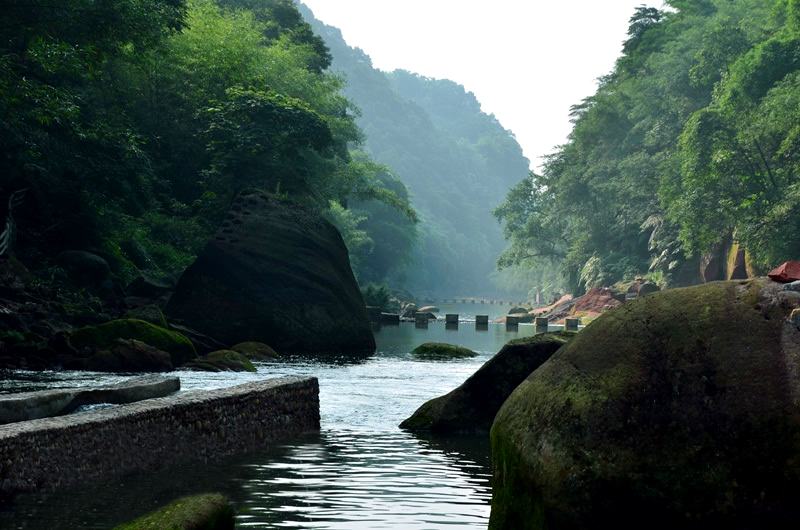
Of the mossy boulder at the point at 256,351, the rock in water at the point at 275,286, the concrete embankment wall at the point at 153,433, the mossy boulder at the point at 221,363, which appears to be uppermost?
the rock in water at the point at 275,286

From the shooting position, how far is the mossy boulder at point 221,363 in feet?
71.4

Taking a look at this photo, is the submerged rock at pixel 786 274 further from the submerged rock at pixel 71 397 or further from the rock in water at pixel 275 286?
the rock in water at pixel 275 286

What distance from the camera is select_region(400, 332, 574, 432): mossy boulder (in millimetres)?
14641

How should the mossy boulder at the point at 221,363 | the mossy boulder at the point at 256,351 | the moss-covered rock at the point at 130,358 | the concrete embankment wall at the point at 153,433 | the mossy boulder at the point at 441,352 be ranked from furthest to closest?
the mossy boulder at the point at 441,352 < the mossy boulder at the point at 256,351 < the mossy boulder at the point at 221,363 < the moss-covered rock at the point at 130,358 < the concrete embankment wall at the point at 153,433

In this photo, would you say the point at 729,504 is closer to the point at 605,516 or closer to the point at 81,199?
the point at 605,516

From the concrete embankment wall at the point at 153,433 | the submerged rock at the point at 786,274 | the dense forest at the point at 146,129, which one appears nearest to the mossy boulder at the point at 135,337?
the dense forest at the point at 146,129

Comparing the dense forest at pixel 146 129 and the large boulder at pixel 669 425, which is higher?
the dense forest at pixel 146 129

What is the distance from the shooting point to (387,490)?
9.78 m

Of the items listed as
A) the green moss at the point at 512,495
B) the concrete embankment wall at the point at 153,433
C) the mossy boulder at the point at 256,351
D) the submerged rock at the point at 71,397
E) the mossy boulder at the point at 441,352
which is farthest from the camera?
the mossy boulder at the point at 441,352

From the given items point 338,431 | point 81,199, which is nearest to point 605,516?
point 338,431

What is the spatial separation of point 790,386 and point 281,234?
24936 millimetres

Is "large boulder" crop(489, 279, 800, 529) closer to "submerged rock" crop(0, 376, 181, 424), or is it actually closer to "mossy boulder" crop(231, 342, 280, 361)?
"submerged rock" crop(0, 376, 181, 424)

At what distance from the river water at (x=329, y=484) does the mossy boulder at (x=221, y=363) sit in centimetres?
380

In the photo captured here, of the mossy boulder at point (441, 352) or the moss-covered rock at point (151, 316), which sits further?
the mossy boulder at point (441, 352)
